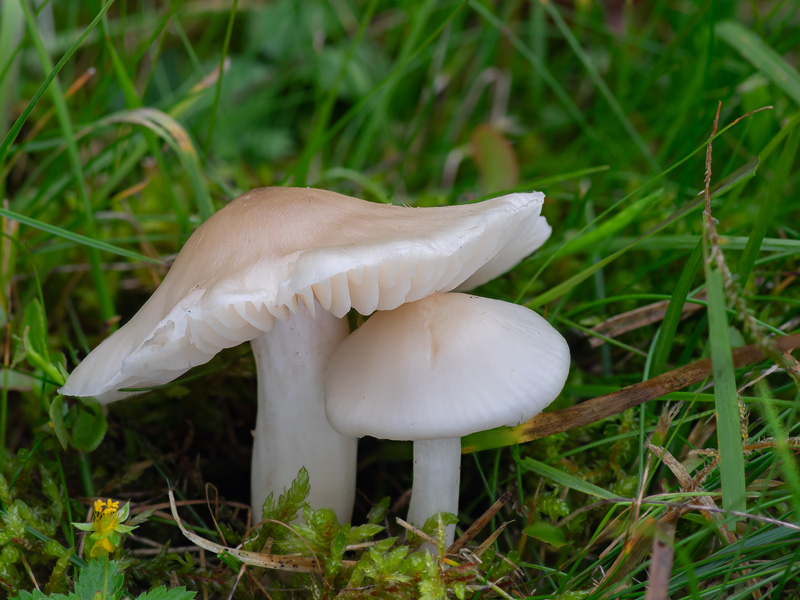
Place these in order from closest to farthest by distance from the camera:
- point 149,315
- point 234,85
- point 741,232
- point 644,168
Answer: point 149,315, point 741,232, point 644,168, point 234,85

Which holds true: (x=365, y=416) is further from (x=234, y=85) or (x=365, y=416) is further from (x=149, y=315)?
(x=234, y=85)

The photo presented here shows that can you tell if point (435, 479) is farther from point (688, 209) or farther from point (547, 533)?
point (688, 209)

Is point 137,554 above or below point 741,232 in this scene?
below

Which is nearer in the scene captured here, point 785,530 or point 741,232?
point 785,530

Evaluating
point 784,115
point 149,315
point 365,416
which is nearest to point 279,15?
point 784,115

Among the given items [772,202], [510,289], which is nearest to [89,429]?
[510,289]

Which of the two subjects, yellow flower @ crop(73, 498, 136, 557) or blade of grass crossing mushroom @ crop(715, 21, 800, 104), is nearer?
yellow flower @ crop(73, 498, 136, 557)

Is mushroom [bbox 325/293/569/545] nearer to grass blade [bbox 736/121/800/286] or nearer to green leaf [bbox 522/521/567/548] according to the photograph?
green leaf [bbox 522/521/567/548]

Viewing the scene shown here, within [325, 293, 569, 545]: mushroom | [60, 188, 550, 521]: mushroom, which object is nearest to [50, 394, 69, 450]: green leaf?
[60, 188, 550, 521]: mushroom

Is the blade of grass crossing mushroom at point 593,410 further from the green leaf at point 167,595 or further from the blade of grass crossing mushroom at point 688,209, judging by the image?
the green leaf at point 167,595
